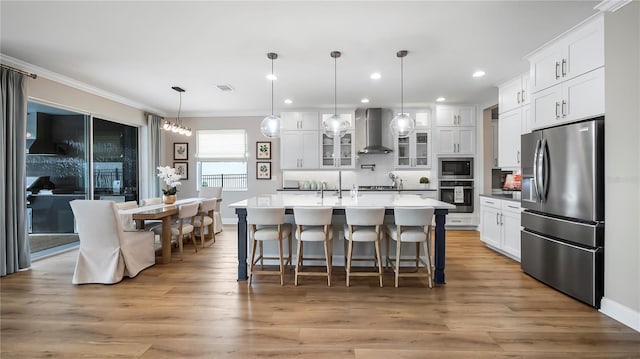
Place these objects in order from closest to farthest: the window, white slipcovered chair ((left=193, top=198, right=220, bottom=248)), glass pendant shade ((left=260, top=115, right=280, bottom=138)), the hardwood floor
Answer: the hardwood floor → glass pendant shade ((left=260, top=115, right=280, bottom=138)) → white slipcovered chair ((left=193, top=198, right=220, bottom=248)) → the window

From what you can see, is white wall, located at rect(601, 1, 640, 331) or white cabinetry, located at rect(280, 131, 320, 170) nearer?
white wall, located at rect(601, 1, 640, 331)

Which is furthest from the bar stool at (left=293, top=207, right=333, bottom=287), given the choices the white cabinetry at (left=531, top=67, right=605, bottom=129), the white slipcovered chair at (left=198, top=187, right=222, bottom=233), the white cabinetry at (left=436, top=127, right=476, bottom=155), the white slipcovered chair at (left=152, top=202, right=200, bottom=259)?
the white cabinetry at (left=436, top=127, right=476, bottom=155)

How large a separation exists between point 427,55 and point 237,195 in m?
5.12

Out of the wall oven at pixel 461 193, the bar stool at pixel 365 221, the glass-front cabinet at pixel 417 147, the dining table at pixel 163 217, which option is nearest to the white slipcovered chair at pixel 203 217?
the dining table at pixel 163 217

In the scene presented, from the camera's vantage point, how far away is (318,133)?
662 cm

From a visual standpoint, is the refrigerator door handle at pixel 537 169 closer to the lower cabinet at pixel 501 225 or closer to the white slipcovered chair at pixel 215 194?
the lower cabinet at pixel 501 225

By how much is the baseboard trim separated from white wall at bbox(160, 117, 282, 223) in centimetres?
571

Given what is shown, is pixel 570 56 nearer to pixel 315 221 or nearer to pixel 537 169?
pixel 537 169

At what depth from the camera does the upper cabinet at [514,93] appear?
4324 mm

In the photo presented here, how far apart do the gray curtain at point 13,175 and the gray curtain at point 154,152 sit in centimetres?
260

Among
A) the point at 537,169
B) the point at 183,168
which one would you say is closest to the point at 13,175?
the point at 183,168

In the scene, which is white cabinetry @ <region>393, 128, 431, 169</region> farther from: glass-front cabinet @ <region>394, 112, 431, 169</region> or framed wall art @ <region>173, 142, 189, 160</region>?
framed wall art @ <region>173, 142, 189, 160</region>

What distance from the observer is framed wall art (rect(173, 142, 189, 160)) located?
23.5ft

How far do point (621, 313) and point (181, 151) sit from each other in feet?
25.2
